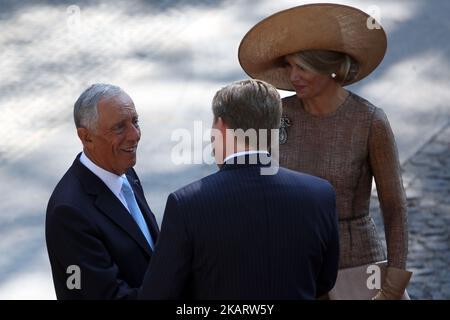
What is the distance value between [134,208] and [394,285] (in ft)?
3.19

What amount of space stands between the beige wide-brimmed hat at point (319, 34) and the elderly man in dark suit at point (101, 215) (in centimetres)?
70

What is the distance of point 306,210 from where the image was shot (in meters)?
3.54

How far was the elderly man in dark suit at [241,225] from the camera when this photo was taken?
3434mm

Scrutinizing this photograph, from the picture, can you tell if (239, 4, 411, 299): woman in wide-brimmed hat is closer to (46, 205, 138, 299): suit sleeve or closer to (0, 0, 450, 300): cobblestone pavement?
(46, 205, 138, 299): suit sleeve

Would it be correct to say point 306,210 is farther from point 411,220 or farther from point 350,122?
point 411,220

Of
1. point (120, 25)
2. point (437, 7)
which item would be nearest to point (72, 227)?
point (120, 25)

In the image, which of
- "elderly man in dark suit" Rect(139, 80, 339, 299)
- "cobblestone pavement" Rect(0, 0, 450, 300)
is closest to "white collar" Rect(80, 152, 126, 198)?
"elderly man in dark suit" Rect(139, 80, 339, 299)

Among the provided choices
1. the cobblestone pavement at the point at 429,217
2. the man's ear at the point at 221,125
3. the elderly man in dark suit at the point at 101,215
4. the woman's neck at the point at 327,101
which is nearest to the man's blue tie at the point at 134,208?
the elderly man in dark suit at the point at 101,215

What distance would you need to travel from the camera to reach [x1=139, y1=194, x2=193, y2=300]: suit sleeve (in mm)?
3426

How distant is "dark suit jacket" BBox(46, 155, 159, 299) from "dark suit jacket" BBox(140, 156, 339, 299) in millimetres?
231

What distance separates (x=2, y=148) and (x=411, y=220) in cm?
268

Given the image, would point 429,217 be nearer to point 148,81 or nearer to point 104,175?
point 148,81

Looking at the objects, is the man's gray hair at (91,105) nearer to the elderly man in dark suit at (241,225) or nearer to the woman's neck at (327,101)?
the elderly man in dark suit at (241,225)

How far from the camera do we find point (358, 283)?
14.1 ft
